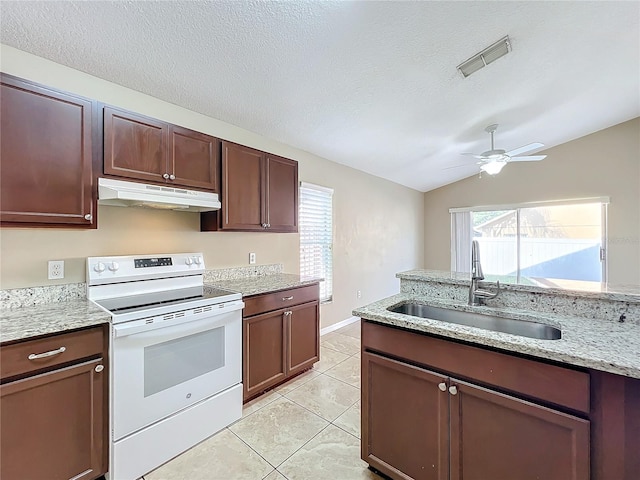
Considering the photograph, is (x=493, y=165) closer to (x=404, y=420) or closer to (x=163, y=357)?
(x=404, y=420)

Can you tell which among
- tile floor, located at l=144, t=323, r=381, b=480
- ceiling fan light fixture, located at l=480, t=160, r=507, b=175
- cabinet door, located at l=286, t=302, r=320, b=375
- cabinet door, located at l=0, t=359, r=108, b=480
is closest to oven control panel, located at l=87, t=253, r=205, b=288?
cabinet door, located at l=0, t=359, r=108, b=480

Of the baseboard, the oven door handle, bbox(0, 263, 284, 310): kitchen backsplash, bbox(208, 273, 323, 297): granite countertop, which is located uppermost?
bbox(0, 263, 284, 310): kitchen backsplash

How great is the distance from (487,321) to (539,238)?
16.0ft

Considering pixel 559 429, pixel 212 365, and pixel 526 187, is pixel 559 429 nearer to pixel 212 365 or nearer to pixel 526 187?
pixel 212 365

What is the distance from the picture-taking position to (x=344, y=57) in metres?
2.02

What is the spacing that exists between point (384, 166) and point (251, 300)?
10.9 feet

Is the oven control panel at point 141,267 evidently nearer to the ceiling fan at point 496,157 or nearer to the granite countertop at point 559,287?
the granite countertop at point 559,287

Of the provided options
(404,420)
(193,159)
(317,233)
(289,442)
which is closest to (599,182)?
(317,233)

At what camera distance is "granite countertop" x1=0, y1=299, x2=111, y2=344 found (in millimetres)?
1305

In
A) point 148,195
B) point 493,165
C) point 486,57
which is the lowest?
point 148,195

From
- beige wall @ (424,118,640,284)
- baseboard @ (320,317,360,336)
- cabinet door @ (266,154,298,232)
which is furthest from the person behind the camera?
beige wall @ (424,118,640,284)

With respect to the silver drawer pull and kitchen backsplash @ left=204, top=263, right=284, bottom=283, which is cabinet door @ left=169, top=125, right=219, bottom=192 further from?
the silver drawer pull

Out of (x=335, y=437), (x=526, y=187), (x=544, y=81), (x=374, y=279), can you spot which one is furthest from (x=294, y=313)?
(x=526, y=187)

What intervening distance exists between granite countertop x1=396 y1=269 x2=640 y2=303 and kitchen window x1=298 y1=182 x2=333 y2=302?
1.74m
